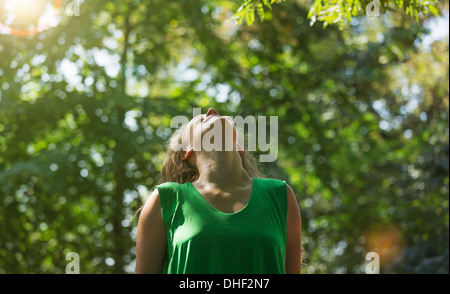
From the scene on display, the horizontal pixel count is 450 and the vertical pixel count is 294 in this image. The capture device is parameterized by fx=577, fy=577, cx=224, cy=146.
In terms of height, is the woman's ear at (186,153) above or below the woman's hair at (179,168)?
above

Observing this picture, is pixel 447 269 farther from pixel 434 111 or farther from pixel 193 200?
pixel 193 200

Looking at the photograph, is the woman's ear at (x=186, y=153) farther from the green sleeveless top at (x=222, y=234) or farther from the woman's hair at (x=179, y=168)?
the green sleeveless top at (x=222, y=234)

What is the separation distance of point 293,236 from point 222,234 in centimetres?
32

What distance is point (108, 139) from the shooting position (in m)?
9.12

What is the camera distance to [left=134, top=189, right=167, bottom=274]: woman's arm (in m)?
1.94

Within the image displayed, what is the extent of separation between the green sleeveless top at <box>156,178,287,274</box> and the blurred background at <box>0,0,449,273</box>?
6427 mm

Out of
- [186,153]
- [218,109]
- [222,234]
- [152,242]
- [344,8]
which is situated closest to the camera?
[222,234]

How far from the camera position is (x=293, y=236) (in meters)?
2.02

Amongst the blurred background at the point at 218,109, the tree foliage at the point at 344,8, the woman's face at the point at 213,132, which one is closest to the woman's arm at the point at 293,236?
the woman's face at the point at 213,132

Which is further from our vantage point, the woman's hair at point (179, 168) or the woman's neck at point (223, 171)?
the woman's hair at point (179, 168)

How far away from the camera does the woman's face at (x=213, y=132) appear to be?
82.4 inches

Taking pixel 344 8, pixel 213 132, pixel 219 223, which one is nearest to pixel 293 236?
pixel 219 223

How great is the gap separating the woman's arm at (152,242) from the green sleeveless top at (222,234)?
2 cm

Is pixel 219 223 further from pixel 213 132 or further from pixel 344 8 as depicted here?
pixel 344 8
